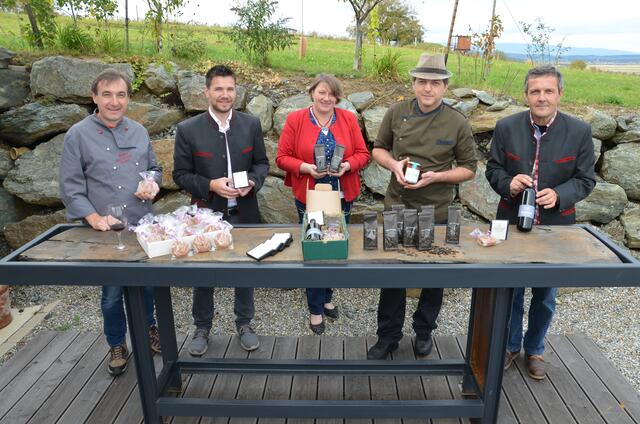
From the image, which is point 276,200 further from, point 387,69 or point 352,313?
point 387,69

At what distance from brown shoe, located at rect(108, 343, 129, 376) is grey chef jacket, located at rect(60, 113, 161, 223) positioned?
3.10ft

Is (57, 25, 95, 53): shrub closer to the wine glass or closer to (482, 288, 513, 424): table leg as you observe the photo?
the wine glass

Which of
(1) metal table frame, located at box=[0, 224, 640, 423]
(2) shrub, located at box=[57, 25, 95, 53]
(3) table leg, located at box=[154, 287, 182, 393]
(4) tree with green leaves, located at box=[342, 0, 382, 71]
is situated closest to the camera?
(1) metal table frame, located at box=[0, 224, 640, 423]

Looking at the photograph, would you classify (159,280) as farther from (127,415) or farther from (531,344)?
(531,344)

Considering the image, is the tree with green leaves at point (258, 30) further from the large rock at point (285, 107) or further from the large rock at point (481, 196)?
the large rock at point (481, 196)

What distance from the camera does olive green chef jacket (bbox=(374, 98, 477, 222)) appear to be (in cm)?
313

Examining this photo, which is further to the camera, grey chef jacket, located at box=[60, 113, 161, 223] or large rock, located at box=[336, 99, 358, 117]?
large rock, located at box=[336, 99, 358, 117]

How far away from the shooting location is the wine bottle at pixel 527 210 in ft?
8.95

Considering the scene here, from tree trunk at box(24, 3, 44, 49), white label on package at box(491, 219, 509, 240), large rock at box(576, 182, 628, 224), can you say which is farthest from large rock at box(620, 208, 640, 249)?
tree trunk at box(24, 3, 44, 49)

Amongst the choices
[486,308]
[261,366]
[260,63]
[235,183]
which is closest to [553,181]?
[486,308]

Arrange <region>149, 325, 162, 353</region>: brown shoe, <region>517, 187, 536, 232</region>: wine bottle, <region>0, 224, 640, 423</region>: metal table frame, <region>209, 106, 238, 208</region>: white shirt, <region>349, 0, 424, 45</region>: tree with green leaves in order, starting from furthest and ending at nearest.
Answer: <region>349, 0, 424, 45</region>: tree with green leaves
<region>149, 325, 162, 353</region>: brown shoe
<region>209, 106, 238, 208</region>: white shirt
<region>517, 187, 536, 232</region>: wine bottle
<region>0, 224, 640, 423</region>: metal table frame

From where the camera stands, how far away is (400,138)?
3.21 meters

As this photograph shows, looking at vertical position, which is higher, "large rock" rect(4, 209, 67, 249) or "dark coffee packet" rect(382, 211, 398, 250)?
"dark coffee packet" rect(382, 211, 398, 250)

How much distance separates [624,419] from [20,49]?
6743 millimetres
